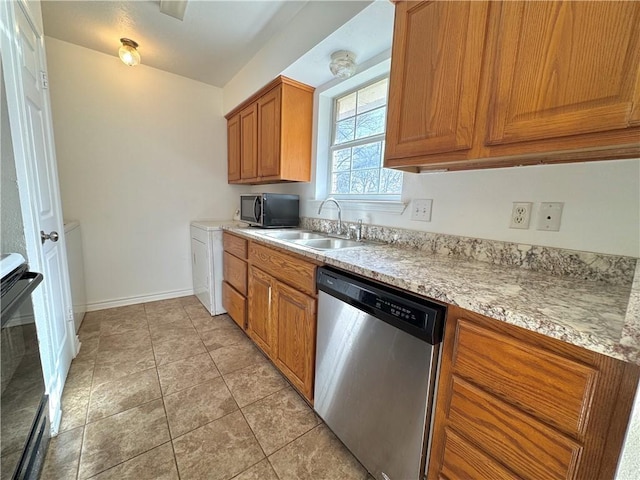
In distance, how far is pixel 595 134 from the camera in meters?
0.75

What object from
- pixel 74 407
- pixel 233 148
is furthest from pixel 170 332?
pixel 233 148

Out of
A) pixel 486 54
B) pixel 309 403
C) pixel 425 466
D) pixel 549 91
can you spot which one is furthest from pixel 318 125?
pixel 425 466

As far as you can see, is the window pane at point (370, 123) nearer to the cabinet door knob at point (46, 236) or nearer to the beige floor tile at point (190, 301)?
the cabinet door knob at point (46, 236)

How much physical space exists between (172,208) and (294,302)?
2.25 meters

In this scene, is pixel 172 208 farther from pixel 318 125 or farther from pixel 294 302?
pixel 294 302

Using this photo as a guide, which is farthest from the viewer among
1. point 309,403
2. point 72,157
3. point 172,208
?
point 172,208

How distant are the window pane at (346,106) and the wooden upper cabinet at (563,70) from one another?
1.28 m

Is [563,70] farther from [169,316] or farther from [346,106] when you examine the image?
[169,316]

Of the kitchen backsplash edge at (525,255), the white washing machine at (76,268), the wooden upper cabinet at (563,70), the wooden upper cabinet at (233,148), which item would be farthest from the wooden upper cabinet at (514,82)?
the white washing machine at (76,268)

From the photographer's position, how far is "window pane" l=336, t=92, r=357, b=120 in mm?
2104

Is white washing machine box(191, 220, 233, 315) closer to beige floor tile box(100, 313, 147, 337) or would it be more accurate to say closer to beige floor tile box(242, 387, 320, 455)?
beige floor tile box(100, 313, 147, 337)

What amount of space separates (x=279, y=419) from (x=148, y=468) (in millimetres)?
596

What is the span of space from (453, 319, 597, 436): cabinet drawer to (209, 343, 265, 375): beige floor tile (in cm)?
154

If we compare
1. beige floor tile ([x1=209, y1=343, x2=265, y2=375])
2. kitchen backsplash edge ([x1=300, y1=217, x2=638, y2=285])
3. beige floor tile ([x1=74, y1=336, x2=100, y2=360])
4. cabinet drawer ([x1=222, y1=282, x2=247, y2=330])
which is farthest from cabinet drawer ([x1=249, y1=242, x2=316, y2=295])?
beige floor tile ([x1=74, y1=336, x2=100, y2=360])
